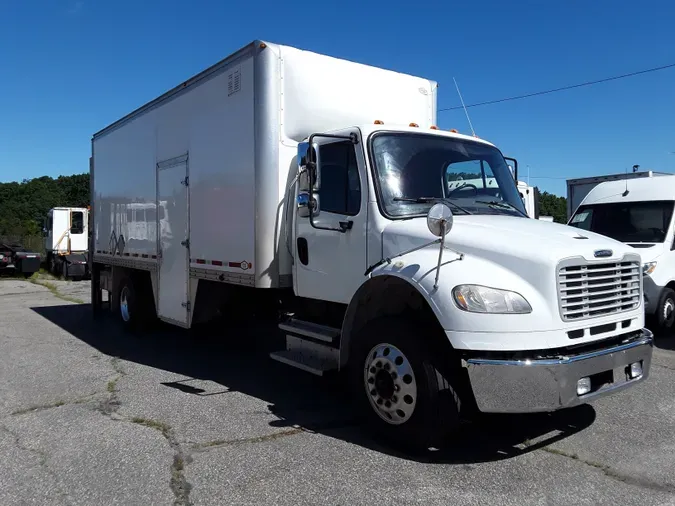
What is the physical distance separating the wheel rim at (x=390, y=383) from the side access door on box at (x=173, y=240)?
3.62m

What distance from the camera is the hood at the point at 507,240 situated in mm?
4180

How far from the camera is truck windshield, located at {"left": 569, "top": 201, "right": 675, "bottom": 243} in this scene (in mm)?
9570

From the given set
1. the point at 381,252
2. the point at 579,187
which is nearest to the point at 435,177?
the point at 381,252

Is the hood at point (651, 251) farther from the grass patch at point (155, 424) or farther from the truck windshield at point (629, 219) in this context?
the grass patch at point (155, 424)

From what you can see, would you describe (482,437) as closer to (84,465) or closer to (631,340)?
(631,340)

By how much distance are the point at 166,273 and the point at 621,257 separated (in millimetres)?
5869

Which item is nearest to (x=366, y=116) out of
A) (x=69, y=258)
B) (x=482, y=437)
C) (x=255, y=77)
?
(x=255, y=77)

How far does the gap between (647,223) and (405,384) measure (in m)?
7.24

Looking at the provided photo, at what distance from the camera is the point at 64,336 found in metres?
9.91

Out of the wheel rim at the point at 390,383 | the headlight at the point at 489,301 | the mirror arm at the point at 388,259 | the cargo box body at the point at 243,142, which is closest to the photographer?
the headlight at the point at 489,301

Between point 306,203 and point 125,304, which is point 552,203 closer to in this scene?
point 125,304

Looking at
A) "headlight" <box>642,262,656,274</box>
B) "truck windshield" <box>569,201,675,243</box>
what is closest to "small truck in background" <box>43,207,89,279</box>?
"truck windshield" <box>569,201,675,243</box>

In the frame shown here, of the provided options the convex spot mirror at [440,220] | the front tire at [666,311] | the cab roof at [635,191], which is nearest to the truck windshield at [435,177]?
the convex spot mirror at [440,220]

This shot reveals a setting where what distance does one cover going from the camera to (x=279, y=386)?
6.44 metres
